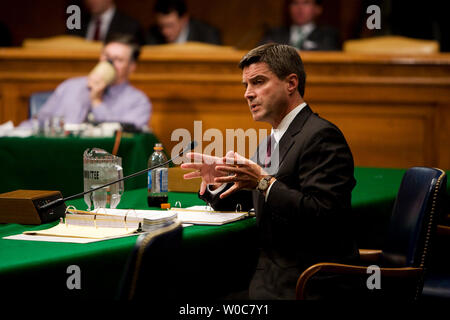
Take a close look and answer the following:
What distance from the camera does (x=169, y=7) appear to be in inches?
248

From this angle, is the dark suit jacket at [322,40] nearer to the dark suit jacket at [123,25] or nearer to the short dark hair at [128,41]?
the short dark hair at [128,41]

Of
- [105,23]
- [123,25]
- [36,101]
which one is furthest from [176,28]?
[36,101]

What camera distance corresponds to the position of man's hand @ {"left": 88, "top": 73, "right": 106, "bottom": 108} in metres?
5.20

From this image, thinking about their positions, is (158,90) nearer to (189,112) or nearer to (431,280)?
(189,112)

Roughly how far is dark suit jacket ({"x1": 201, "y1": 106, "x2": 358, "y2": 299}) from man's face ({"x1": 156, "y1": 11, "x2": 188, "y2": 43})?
4.46 meters

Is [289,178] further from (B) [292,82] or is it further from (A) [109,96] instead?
(A) [109,96]

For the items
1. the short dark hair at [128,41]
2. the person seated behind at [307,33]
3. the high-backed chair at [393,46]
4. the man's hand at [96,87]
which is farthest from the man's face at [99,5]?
the high-backed chair at [393,46]

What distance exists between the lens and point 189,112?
545 centimetres

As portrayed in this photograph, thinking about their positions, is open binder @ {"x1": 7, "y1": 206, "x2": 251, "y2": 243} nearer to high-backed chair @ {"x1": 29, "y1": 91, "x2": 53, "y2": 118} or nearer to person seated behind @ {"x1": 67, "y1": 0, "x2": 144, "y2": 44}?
high-backed chair @ {"x1": 29, "y1": 91, "x2": 53, "y2": 118}

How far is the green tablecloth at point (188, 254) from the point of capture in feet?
4.97

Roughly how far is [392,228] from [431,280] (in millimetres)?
295

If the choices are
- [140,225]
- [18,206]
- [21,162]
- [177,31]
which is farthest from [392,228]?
[177,31]

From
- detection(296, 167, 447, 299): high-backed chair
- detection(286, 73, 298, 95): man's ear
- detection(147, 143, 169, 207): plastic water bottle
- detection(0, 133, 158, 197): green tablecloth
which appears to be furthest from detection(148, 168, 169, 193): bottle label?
detection(0, 133, 158, 197): green tablecloth

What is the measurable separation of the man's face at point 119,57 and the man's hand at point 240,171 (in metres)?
3.54
